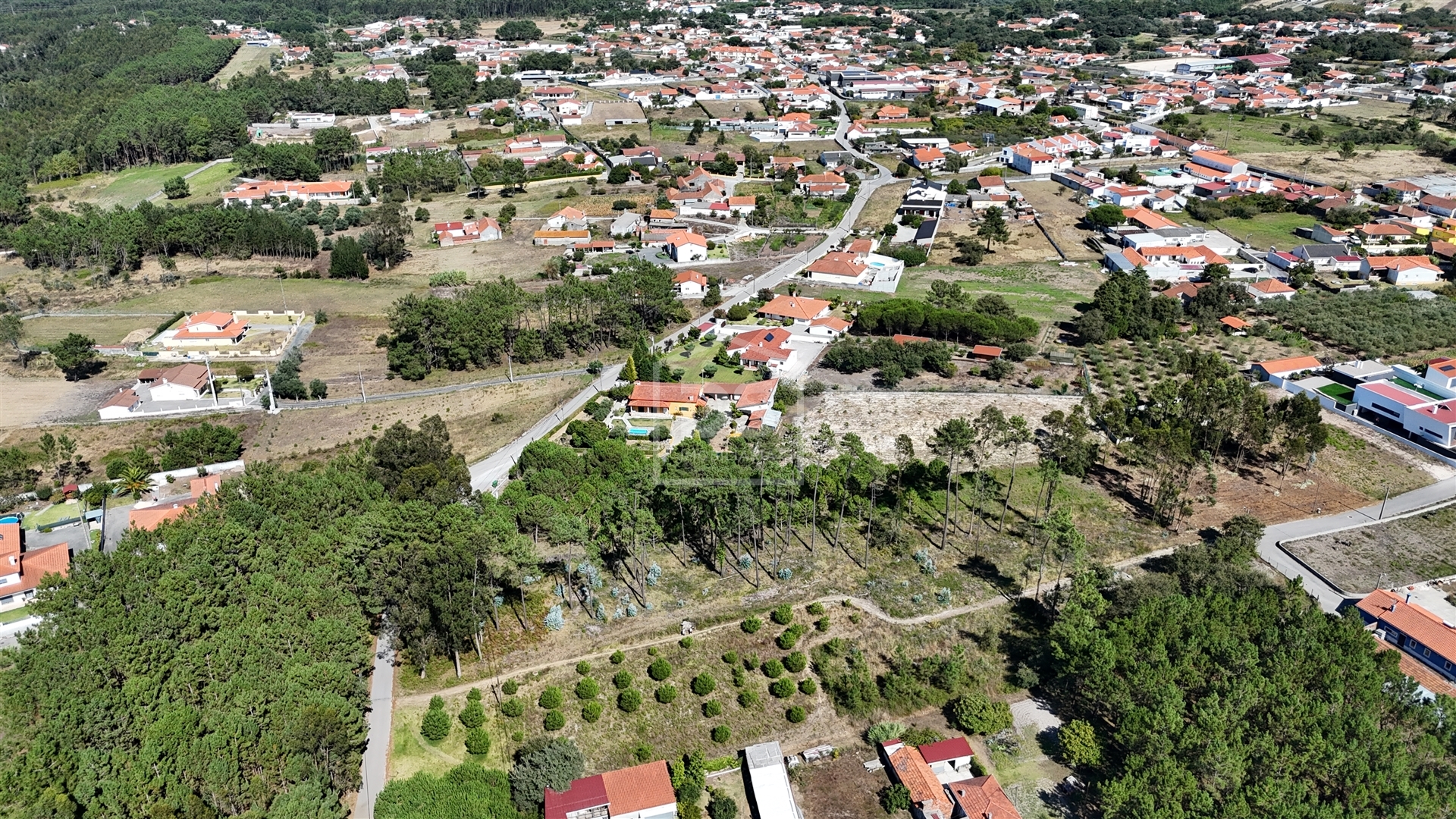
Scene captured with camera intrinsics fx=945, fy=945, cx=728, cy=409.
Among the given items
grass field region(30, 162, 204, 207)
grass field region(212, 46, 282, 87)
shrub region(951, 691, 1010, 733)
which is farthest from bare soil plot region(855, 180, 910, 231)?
grass field region(212, 46, 282, 87)

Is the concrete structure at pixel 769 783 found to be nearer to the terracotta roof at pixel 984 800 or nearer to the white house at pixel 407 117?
the terracotta roof at pixel 984 800

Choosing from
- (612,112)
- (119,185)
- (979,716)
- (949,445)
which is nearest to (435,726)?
A: (979,716)

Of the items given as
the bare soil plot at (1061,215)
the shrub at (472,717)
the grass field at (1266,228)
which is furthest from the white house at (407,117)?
the shrub at (472,717)

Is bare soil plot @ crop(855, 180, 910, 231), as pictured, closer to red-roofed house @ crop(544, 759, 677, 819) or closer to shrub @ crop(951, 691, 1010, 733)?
shrub @ crop(951, 691, 1010, 733)

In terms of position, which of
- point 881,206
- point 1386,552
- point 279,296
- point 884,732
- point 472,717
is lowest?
point 279,296

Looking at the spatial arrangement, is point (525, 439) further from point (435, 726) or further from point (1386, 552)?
point (1386, 552)

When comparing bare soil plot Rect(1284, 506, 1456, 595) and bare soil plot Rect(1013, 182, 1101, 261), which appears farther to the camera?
bare soil plot Rect(1013, 182, 1101, 261)
